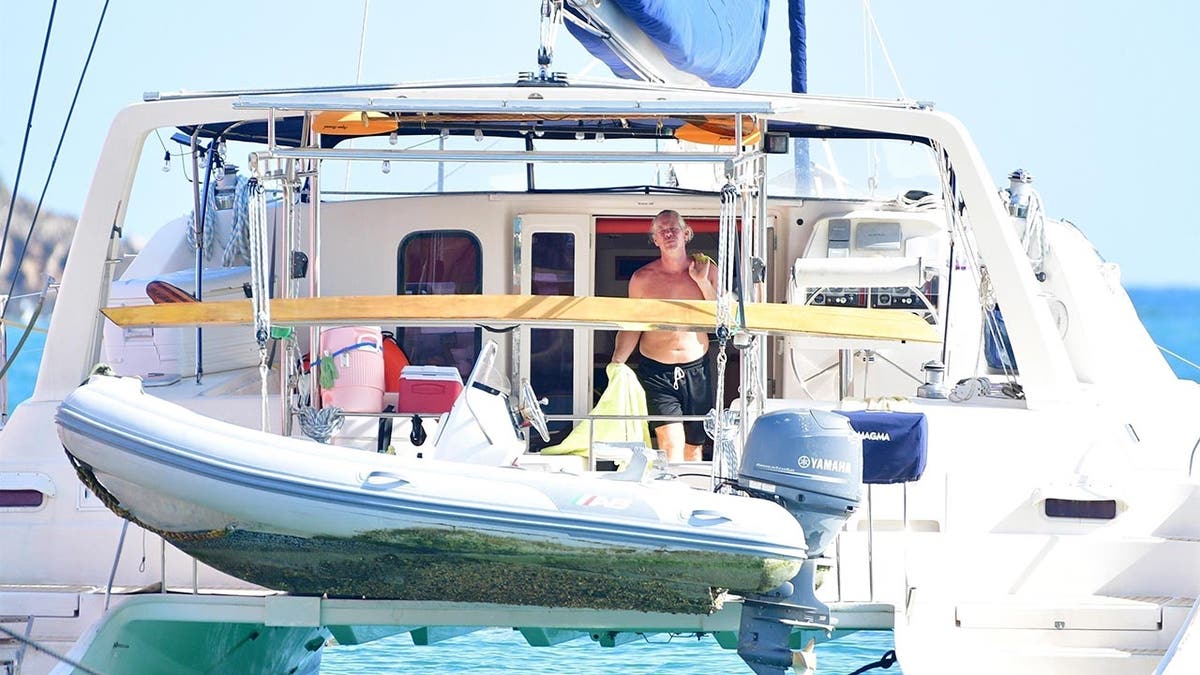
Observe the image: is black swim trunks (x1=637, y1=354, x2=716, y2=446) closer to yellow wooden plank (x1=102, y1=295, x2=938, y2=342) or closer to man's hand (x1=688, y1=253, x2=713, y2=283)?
man's hand (x1=688, y1=253, x2=713, y2=283)

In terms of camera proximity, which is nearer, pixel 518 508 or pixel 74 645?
pixel 518 508

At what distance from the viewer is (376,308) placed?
6.16 meters

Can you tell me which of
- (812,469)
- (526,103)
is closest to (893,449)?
(812,469)

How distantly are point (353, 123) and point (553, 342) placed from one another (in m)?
1.66

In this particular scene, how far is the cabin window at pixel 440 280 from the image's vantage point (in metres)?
8.41

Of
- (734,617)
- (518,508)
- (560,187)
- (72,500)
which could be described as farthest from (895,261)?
(72,500)

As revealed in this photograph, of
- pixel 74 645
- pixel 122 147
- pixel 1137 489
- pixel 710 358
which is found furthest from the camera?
pixel 710 358

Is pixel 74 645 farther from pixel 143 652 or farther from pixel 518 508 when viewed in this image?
pixel 518 508

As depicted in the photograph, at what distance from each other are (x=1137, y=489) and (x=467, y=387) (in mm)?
2530

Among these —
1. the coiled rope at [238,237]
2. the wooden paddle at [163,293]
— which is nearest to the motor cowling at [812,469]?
the wooden paddle at [163,293]

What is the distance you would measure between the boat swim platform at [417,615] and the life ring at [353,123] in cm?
217

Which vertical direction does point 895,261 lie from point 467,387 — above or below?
above

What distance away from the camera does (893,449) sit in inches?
233

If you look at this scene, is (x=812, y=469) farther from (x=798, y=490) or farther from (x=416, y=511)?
(x=416, y=511)
